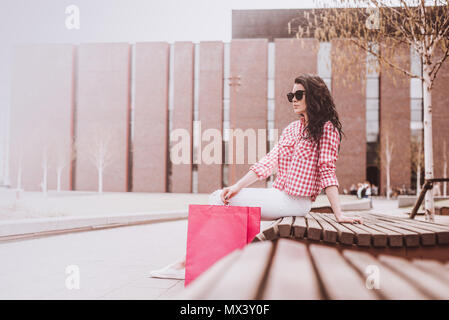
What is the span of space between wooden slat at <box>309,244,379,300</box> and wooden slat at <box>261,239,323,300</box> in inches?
1.5

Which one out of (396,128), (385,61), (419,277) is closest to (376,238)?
(419,277)

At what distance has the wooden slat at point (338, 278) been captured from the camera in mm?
1234

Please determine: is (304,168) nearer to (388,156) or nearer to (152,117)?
(388,156)

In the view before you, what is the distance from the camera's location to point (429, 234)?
6.58 ft

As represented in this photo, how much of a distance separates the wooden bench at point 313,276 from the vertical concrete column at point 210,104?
1207 inches

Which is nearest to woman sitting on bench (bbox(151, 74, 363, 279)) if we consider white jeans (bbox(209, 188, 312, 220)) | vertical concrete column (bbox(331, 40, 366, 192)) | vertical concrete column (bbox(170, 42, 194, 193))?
white jeans (bbox(209, 188, 312, 220))

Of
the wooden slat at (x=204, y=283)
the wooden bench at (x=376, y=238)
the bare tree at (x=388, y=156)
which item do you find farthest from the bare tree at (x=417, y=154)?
the wooden slat at (x=204, y=283)

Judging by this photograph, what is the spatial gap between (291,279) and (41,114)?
36.0m

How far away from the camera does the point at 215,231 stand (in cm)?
247

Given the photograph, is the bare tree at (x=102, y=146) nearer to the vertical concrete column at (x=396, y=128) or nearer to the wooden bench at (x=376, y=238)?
the vertical concrete column at (x=396, y=128)
